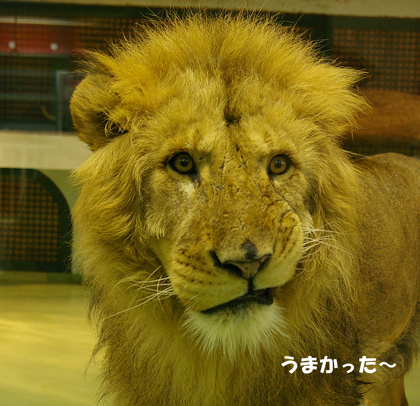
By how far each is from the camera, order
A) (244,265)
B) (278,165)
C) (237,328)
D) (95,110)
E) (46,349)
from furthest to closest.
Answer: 1. (46,349)
2. (95,110)
3. (278,165)
4. (237,328)
5. (244,265)

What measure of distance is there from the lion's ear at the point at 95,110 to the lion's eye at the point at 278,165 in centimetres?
40

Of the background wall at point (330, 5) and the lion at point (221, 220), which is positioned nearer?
the lion at point (221, 220)

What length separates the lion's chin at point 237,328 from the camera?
1346 mm

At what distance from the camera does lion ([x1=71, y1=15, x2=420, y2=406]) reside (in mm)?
1360

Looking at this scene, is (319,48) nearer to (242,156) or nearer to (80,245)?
(242,156)

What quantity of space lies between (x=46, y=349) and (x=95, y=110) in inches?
58.1

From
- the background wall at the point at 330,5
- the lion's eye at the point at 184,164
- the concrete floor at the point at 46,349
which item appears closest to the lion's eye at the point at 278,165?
the lion's eye at the point at 184,164

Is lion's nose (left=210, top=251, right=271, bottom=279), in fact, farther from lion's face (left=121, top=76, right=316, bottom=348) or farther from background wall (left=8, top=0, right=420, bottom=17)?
background wall (left=8, top=0, right=420, bottom=17)

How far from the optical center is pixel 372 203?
6.89 ft

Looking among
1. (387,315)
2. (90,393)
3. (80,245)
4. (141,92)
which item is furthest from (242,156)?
(90,393)

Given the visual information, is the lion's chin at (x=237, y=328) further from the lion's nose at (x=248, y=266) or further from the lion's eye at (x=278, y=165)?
the lion's eye at (x=278, y=165)

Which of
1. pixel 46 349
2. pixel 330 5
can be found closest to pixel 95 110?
pixel 330 5

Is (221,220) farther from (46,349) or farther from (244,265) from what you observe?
(46,349)

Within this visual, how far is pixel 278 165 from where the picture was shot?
1.48 metres
